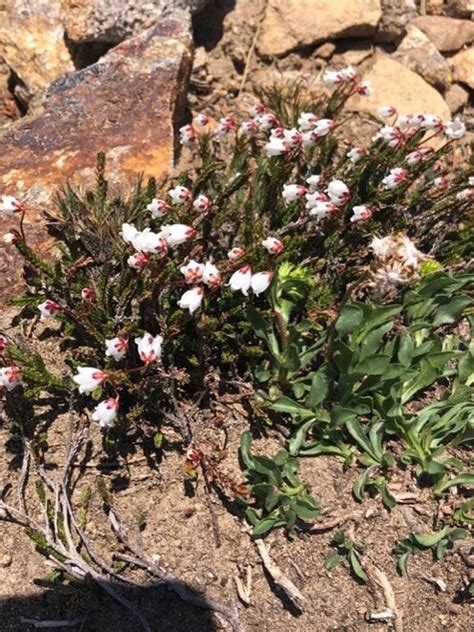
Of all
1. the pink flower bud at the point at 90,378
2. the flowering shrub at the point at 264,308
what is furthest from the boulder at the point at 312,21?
the pink flower bud at the point at 90,378

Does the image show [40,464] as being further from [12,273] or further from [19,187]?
[19,187]

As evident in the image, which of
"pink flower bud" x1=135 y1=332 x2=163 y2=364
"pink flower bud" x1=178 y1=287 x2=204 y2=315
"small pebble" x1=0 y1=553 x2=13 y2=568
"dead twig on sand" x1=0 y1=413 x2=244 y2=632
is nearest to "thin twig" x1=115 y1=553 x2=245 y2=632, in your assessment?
"dead twig on sand" x1=0 y1=413 x2=244 y2=632

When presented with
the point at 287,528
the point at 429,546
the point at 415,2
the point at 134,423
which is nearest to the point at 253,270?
the point at 134,423

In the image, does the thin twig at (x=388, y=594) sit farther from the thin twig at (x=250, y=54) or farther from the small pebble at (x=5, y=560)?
the thin twig at (x=250, y=54)

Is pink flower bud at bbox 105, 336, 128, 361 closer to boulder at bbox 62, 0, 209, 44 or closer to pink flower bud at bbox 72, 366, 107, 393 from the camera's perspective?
pink flower bud at bbox 72, 366, 107, 393

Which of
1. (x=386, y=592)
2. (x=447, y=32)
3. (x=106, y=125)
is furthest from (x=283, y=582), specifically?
(x=447, y=32)
